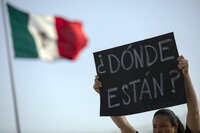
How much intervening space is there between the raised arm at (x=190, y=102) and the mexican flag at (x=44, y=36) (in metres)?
4.29

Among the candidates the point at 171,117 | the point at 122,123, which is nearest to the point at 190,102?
the point at 171,117

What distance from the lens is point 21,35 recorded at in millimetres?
8734

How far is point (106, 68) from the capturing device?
501 centimetres

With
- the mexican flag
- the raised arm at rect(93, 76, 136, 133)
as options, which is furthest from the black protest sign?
the mexican flag

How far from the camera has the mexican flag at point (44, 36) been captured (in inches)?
340

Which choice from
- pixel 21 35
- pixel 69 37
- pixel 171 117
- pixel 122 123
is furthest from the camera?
pixel 69 37

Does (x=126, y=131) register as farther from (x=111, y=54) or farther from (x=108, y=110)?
(x=111, y=54)

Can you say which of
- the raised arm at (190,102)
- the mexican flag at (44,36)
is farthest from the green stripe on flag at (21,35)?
the raised arm at (190,102)

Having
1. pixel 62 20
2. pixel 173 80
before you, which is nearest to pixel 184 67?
pixel 173 80

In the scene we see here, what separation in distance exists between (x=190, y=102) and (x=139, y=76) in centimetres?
66

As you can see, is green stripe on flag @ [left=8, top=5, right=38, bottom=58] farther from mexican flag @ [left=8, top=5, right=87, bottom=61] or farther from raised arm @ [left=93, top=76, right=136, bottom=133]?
raised arm @ [left=93, top=76, right=136, bottom=133]

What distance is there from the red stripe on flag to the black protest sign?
4.34 metres

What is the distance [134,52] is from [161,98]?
61cm

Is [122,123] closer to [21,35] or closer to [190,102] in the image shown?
[190,102]
